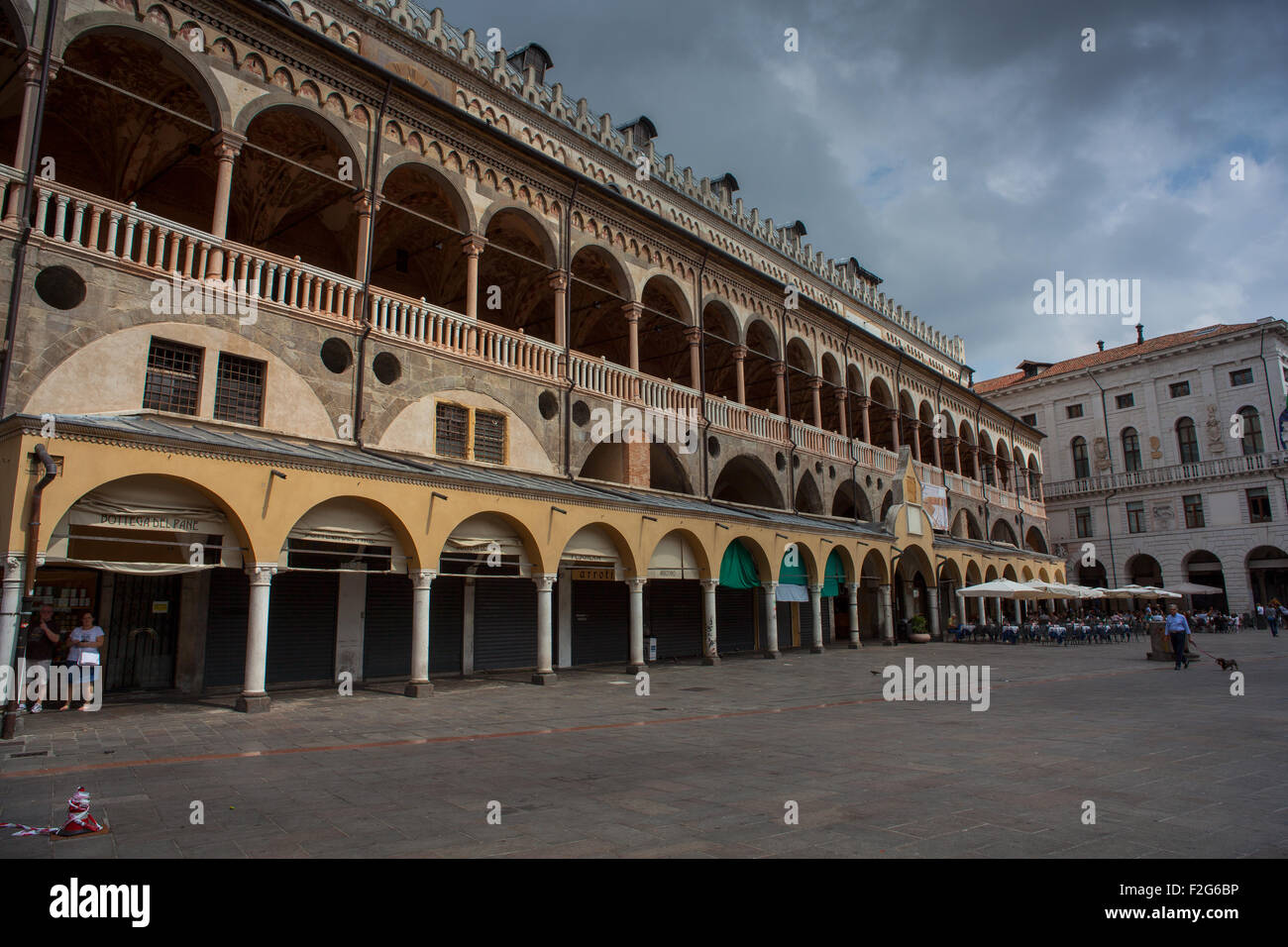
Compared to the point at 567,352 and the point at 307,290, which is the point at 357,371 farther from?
the point at 567,352

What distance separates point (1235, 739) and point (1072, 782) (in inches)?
146

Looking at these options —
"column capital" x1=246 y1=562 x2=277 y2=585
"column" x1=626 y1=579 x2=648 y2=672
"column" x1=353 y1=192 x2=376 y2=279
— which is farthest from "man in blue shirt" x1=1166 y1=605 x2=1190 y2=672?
"column" x1=353 y1=192 x2=376 y2=279

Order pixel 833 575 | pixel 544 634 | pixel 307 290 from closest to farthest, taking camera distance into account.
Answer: pixel 307 290
pixel 544 634
pixel 833 575

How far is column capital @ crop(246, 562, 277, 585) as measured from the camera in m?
12.1

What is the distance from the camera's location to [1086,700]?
13.6 m

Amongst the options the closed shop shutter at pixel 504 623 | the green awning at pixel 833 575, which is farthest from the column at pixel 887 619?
the closed shop shutter at pixel 504 623

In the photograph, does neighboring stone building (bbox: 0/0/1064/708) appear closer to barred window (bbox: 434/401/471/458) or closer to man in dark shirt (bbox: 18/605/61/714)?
barred window (bbox: 434/401/471/458)

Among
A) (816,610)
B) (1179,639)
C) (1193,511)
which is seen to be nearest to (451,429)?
(816,610)

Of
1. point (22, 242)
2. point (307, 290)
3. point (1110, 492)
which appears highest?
point (1110, 492)

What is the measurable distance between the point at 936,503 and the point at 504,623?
24.2m

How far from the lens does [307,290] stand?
15.0 meters

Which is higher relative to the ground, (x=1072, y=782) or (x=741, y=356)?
Result: (x=741, y=356)
